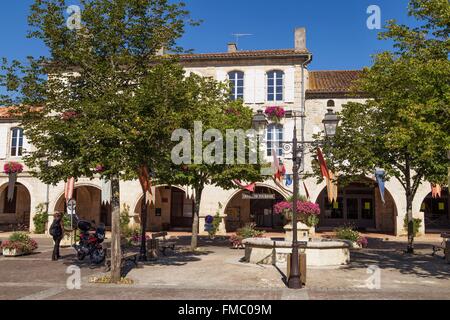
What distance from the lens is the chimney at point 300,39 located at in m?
25.6

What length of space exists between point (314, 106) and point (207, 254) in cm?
1244

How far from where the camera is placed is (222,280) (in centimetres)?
1116

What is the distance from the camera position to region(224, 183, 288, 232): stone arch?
28.0m

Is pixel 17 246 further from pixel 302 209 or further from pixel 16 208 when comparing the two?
pixel 16 208

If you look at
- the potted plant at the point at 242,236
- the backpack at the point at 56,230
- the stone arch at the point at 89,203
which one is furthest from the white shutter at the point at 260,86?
the backpack at the point at 56,230

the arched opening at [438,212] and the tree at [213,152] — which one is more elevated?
the tree at [213,152]

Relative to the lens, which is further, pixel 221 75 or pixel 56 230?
pixel 221 75

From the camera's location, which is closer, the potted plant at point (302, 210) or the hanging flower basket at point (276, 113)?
the potted plant at point (302, 210)

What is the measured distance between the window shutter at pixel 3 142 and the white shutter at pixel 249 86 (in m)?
15.2

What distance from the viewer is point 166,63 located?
36.4 ft

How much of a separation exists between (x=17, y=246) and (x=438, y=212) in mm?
26008

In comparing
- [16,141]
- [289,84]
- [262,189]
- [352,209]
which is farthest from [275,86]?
[16,141]

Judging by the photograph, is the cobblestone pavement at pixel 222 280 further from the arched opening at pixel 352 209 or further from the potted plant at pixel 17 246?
the arched opening at pixel 352 209
